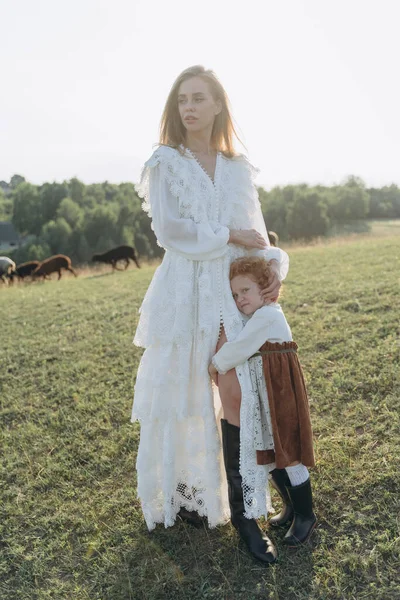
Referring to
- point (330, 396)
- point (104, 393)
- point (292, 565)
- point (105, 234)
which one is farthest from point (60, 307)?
point (105, 234)

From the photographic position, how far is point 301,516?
107 inches

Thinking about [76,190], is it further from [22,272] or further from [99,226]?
[22,272]

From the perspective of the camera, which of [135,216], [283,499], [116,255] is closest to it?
[283,499]

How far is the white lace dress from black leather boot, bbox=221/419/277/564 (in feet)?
0.26

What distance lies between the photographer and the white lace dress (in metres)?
2.56

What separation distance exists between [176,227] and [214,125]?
0.67m

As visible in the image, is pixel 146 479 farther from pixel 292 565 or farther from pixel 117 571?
pixel 292 565

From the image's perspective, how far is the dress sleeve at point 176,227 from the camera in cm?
253

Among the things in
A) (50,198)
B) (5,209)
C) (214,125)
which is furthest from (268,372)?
(5,209)

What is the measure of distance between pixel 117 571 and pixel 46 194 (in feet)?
203

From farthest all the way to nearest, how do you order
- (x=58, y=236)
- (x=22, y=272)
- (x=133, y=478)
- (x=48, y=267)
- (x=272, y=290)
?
(x=58, y=236), (x=22, y=272), (x=48, y=267), (x=133, y=478), (x=272, y=290)

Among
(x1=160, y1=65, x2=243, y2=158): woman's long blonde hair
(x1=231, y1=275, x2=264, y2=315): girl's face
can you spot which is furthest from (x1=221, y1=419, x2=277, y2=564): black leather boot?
(x1=160, y1=65, x2=243, y2=158): woman's long blonde hair

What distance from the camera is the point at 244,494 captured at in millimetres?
2572

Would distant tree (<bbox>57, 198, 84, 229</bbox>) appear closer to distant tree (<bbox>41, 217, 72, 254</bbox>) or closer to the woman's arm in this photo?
distant tree (<bbox>41, 217, 72, 254</bbox>)
